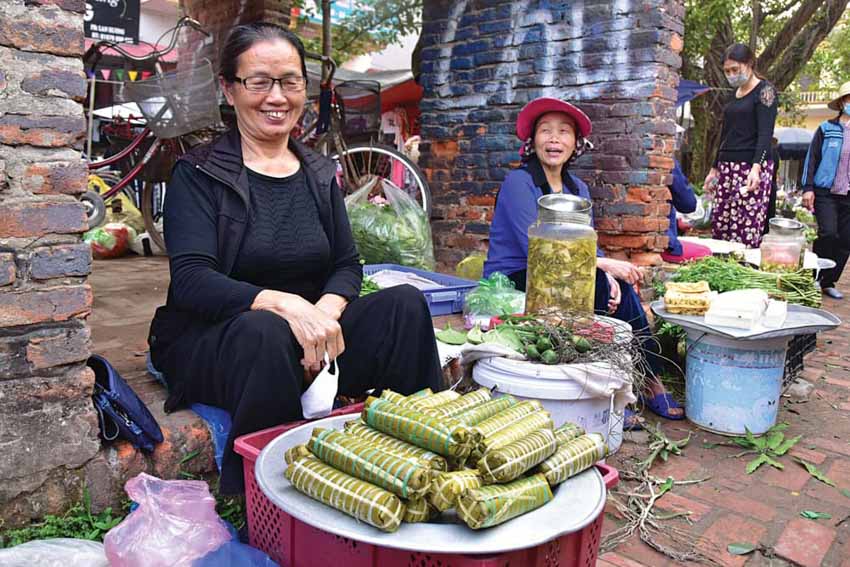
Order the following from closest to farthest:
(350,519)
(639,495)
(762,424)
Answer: (350,519), (639,495), (762,424)

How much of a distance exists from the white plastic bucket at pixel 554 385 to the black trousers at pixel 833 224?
5.17 m

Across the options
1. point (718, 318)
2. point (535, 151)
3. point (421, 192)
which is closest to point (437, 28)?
point (421, 192)

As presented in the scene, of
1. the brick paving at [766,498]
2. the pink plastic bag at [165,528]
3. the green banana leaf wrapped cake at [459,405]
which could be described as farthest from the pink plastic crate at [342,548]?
the brick paving at [766,498]

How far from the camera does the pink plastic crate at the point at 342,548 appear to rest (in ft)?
4.40

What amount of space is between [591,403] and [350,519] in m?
1.47

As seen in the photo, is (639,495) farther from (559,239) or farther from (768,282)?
(768,282)

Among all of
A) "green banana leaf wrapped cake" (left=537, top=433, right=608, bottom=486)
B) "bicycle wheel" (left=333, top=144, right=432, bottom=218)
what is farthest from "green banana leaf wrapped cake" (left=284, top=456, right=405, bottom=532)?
"bicycle wheel" (left=333, top=144, right=432, bottom=218)

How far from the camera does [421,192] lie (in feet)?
18.5

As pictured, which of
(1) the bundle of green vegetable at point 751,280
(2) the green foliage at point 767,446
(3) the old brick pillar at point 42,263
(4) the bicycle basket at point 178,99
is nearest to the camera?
(3) the old brick pillar at point 42,263

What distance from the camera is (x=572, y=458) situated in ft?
5.26

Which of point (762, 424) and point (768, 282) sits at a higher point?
point (768, 282)

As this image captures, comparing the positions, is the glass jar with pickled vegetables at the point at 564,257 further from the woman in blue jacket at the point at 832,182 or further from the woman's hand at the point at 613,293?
the woman in blue jacket at the point at 832,182

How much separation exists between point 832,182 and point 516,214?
462 cm

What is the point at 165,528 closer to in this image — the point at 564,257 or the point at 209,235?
the point at 209,235
